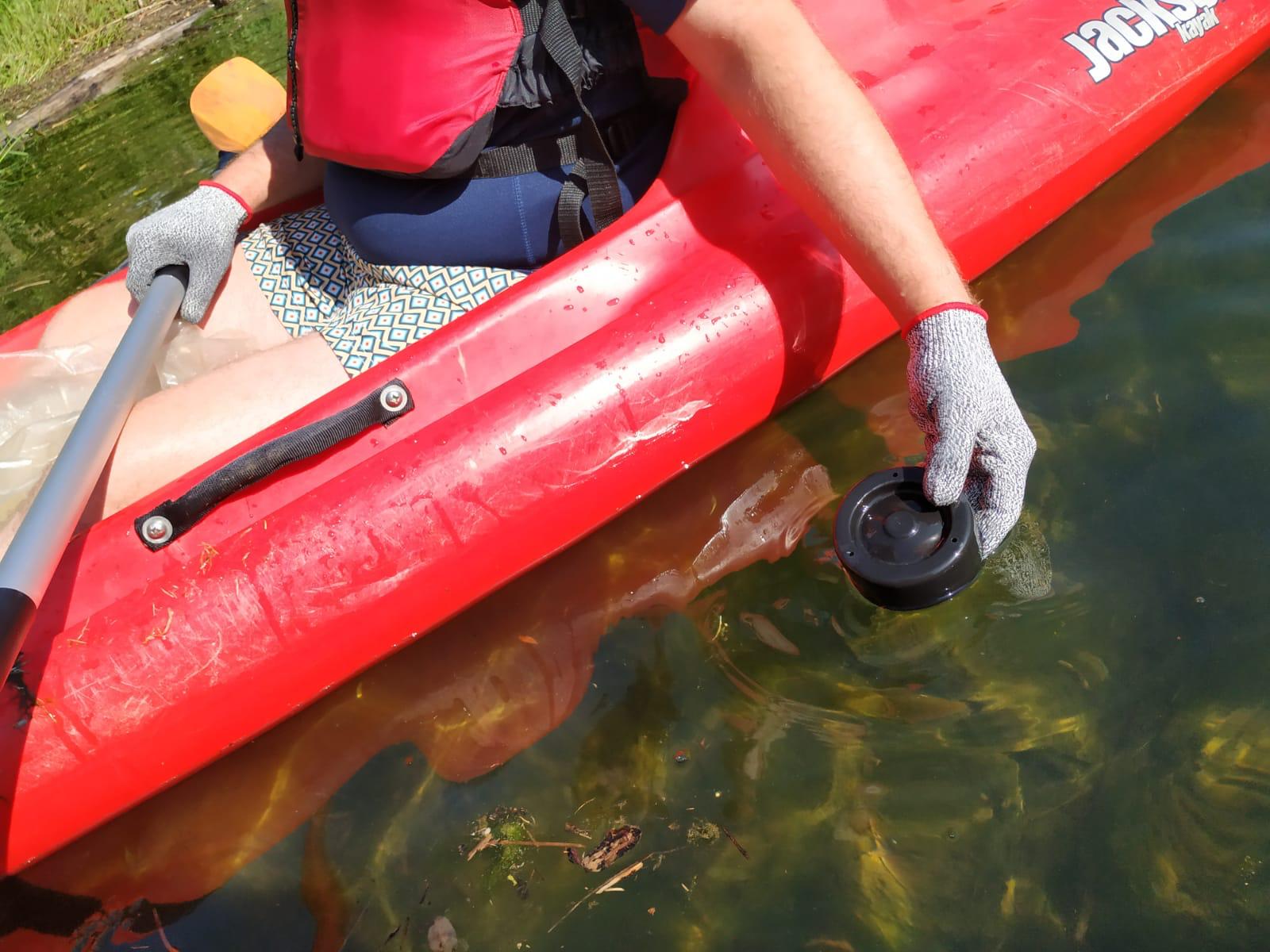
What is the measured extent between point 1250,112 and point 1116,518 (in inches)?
52.5

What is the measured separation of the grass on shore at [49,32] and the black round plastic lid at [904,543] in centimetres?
523

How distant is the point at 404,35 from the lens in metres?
1.69

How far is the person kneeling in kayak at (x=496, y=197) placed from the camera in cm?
147

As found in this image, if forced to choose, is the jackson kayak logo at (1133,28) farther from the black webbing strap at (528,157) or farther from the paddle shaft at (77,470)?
the paddle shaft at (77,470)

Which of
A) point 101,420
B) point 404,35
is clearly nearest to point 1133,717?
point 404,35

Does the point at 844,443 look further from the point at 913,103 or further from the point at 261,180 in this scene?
the point at 261,180

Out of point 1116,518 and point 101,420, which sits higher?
point 101,420

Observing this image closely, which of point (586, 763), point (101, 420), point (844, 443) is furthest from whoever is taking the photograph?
point (844, 443)

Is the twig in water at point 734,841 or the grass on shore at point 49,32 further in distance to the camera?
the grass on shore at point 49,32

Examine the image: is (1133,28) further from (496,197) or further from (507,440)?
(507,440)

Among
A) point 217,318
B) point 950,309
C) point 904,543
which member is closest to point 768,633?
point 904,543

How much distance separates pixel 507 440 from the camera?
1.67m

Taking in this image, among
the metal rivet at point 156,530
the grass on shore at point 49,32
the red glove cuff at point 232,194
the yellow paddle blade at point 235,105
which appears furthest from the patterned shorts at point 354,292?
the grass on shore at point 49,32

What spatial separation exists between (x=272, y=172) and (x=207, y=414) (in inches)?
27.4
